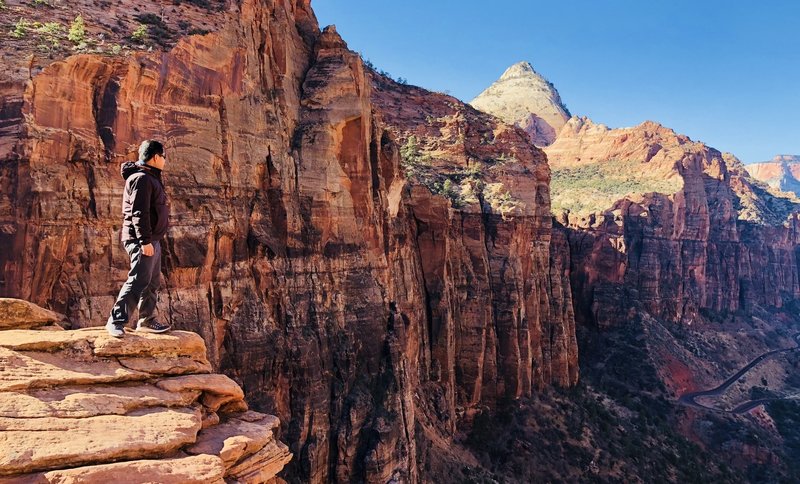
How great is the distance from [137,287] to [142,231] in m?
1.08

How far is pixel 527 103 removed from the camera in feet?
486

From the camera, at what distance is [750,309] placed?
330 ft

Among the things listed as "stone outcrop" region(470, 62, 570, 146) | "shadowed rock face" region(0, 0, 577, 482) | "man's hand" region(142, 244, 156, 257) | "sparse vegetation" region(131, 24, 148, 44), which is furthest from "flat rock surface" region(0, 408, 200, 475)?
"stone outcrop" region(470, 62, 570, 146)

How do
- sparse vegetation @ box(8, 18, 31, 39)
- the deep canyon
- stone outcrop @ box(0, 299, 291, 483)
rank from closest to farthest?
stone outcrop @ box(0, 299, 291, 483), the deep canyon, sparse vegetation @ box(8, 18, 31, 39)

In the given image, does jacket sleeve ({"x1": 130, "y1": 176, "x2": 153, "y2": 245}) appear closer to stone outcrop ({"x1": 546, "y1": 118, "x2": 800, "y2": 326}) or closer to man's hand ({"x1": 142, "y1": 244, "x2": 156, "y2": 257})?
man's hand ({"x1": 142, "y1": 244, "x2": 156, "y2": 257})

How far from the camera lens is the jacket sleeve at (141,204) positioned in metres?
9.84

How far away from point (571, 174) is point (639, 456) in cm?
6150

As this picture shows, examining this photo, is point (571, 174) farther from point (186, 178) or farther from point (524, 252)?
point (186, 178)

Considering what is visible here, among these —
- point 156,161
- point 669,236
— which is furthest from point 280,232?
point 669,236


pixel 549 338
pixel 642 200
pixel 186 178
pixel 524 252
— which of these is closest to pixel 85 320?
pixel 186 178

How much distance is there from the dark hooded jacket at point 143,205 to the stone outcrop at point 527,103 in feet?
401

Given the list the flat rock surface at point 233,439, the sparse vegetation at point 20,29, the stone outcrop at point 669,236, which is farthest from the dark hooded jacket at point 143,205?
the stone outcrop at point 669,236

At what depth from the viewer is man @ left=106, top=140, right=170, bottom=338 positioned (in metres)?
9.89

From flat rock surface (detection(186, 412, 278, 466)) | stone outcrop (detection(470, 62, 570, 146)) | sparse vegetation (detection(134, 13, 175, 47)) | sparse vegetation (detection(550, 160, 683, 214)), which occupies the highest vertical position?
stone outcrop (detection(470, 62, 570, 146))
